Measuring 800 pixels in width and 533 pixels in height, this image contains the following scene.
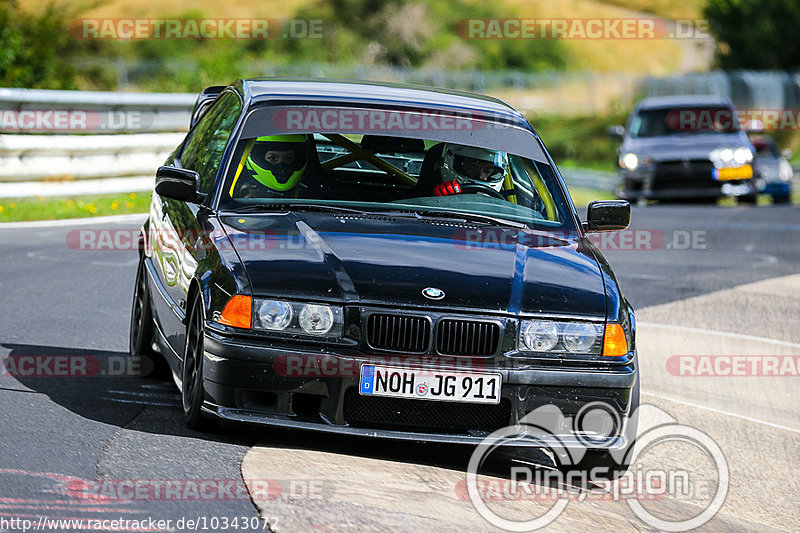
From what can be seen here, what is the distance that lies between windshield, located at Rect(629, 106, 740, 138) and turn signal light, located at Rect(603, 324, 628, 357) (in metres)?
17.8

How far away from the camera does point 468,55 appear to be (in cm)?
7444

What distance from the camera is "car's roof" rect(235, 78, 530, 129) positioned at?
7379 mm

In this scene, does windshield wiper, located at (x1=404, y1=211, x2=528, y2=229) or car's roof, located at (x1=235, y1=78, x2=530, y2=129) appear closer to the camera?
windshield wiper, located at (x1=404, y1=211, x2=528, y2=229)

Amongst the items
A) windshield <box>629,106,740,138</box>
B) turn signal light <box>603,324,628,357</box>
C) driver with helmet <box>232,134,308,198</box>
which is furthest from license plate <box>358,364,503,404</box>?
windshield <box>629,106,740,138</box>

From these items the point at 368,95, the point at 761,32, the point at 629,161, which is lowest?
the point at 368,95

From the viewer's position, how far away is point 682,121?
23625mm

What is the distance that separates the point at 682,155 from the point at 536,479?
17.1 meters

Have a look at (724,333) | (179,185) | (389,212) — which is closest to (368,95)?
(389,212)

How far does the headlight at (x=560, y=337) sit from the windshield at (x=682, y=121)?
1786cm

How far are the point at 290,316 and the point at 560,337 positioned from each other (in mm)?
1121

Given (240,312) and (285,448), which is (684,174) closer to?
(285,448)

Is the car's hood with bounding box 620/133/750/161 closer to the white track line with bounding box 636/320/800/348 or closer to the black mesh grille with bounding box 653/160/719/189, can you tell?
the black mesh grille with bounding box 653/160/719/189

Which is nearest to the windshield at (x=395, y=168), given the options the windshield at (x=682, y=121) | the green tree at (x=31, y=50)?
the green tree at (x=31, y=50)

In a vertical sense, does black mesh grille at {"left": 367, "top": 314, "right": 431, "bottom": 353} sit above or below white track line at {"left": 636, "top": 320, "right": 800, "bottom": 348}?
above
